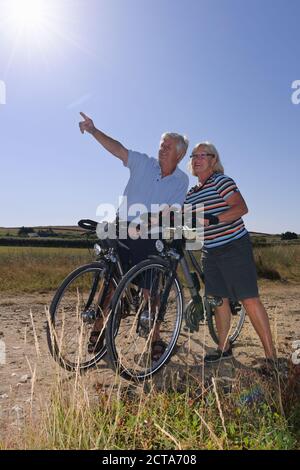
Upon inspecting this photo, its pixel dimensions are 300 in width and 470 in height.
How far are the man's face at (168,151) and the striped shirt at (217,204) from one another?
1.36 feet

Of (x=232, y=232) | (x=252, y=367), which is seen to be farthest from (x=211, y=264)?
(x=252, y=367)

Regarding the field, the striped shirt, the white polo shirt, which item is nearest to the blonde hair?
the striped shirt

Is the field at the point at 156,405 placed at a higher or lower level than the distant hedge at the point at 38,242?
lower

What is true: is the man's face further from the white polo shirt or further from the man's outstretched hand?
the man's outstretched hand

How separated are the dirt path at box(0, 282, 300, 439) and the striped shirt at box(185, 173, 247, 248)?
86 centimetres

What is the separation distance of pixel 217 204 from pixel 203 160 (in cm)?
48

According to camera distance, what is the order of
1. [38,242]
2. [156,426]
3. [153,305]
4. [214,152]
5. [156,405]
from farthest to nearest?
[38,242]
[214,152]
[153,305]
[156,405]
[156,426]

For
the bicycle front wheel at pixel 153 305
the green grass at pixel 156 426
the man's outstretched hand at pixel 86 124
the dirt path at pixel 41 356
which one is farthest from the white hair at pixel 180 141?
the green grass at pixel 156 426

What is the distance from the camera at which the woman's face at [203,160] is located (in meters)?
4.45

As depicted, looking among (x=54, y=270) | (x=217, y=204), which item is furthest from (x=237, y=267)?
(x=54, y=270)

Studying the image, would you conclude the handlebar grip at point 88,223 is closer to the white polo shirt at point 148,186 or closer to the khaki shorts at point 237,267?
the white polo shirt at point 148,186

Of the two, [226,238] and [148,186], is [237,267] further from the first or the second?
[148,186]

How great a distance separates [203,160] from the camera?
14.6 feet
